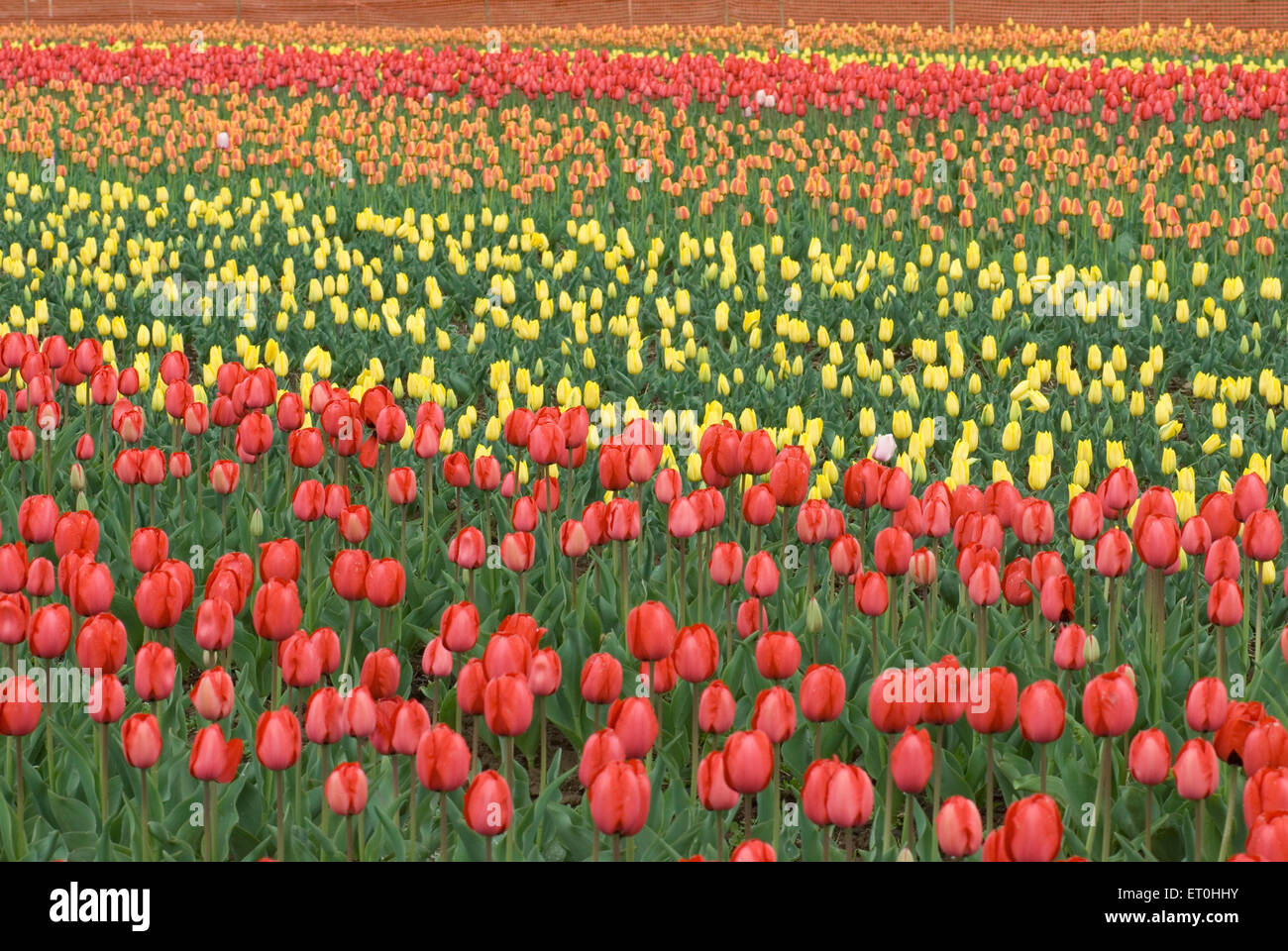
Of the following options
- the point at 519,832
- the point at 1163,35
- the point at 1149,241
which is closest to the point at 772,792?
the point at 519,832

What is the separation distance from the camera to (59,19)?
38875mm

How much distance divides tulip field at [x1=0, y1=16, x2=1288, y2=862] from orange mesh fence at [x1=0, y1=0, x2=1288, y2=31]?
56.5 ft

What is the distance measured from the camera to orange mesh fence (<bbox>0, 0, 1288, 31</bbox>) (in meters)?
30.1

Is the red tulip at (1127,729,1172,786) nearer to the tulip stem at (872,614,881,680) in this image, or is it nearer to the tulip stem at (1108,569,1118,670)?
the tulip stem at (872,614,881,680)

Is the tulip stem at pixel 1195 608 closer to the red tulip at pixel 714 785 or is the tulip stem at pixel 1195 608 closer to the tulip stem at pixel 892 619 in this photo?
the tulip stem at pixel 892 619

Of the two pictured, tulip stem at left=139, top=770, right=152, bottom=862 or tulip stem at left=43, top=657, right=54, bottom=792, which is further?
tulip stem at left=43, top=657, right=54, bottom=792

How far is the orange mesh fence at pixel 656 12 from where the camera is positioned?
30.1 meters

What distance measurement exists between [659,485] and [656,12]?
30.7 metres

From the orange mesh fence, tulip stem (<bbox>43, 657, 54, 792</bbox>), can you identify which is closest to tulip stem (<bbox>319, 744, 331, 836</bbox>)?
tulip stem (<bbox>43, 657, 54, 792</bbox>)

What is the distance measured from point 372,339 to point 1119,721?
6.00 m

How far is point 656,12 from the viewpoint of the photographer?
33.2 m

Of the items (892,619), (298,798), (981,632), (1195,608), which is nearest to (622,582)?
(892,619)

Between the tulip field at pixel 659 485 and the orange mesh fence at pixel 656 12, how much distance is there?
17.2m
